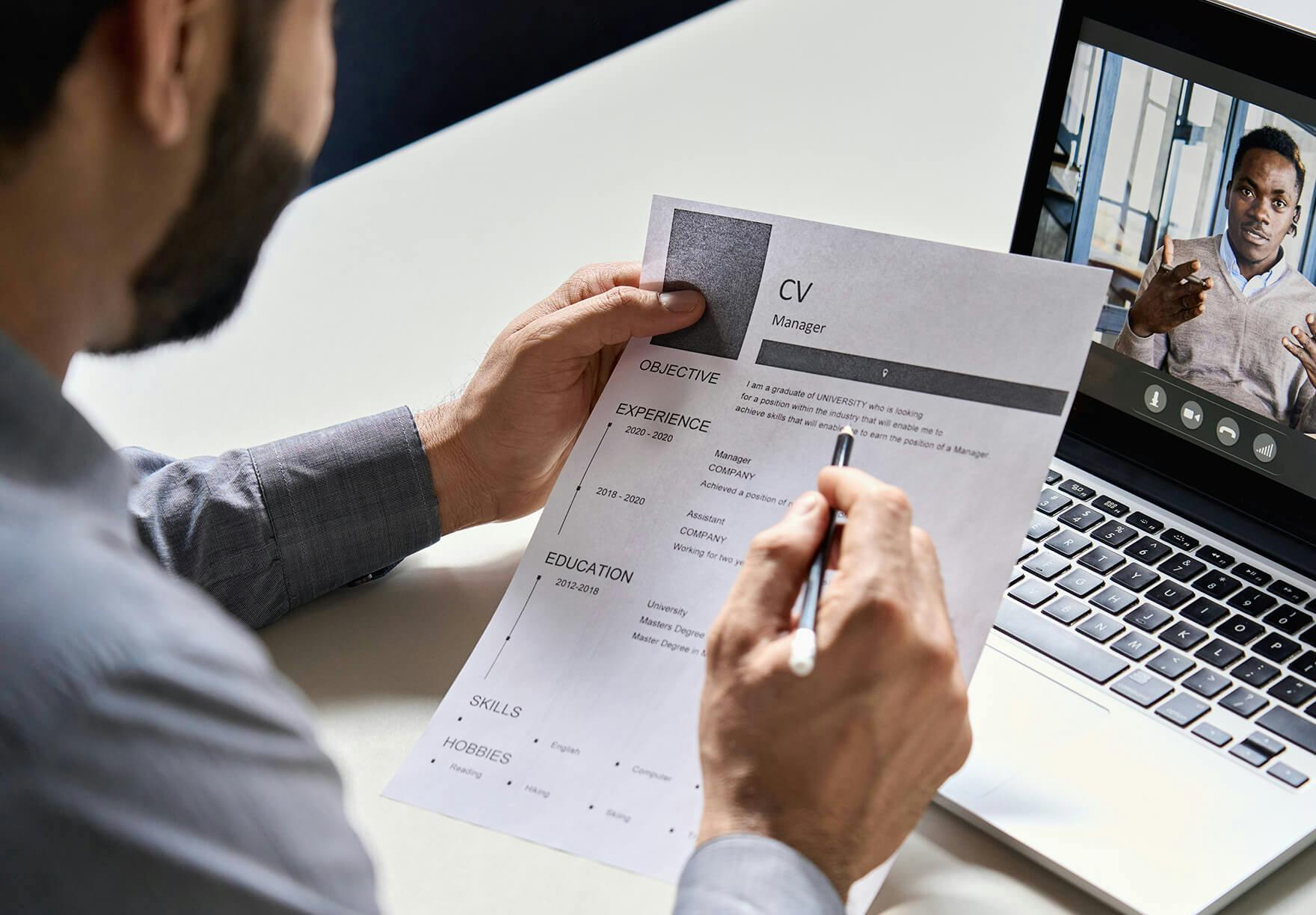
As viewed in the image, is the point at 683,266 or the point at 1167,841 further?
the point at 683,266

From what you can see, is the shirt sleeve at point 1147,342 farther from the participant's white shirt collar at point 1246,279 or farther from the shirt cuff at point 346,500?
the shirt cuff at point 346,500

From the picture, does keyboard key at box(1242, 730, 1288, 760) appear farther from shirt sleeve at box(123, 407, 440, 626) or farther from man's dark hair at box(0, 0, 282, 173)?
man's dark hair at box(0, 0, 282, 173)

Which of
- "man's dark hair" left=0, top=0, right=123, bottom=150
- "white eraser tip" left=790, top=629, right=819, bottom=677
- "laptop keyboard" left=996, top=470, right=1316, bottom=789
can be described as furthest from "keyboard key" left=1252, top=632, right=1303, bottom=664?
"man's dark hair" left=0, top=0, right=123, bottom=150

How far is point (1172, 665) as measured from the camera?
0.73m

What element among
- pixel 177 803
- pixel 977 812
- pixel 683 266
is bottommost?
pixel 977 812

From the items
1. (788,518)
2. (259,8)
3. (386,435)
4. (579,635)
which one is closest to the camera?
(259,8)

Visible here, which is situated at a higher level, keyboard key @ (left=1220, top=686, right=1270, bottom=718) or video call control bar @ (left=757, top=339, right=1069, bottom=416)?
video call control bar @ (left=757, top=339, right=1069, bottom=416)

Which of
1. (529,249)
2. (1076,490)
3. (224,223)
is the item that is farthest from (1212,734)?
(529,249)

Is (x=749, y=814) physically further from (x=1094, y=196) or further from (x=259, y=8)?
(x=1094, y=196)

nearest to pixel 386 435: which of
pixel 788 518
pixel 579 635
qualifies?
pixel 579 635

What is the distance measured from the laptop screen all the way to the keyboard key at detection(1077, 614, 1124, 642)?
0.17m

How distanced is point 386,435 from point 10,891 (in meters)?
0.49

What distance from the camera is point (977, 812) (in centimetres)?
65

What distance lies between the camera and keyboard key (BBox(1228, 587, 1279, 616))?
0.77m
